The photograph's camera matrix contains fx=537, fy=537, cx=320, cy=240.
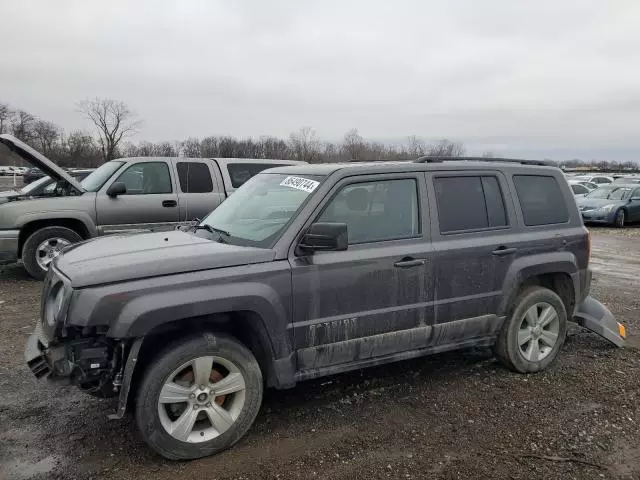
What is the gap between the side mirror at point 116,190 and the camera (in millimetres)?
8492

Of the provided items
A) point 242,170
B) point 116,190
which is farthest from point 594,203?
point 116,190

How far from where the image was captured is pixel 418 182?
430cm

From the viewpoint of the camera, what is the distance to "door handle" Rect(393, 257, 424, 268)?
13.1 feet

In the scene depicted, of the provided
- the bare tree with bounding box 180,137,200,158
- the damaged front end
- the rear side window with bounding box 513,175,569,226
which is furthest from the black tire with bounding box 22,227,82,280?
the bare tree with bounding box 180,137,200,158

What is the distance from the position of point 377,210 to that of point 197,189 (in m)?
5.67

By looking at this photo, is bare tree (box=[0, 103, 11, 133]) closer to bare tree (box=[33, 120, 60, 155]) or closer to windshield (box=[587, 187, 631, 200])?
bare tree (box=[33, 120, 60, 155])

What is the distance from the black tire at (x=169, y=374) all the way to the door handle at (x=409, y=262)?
1276mm

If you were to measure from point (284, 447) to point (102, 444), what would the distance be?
1.21m

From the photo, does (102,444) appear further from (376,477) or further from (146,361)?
(376,477)

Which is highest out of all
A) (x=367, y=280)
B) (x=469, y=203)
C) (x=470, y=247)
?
(x=469, y=203)

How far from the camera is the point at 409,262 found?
405cm

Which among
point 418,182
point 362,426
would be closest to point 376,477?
point 362,426

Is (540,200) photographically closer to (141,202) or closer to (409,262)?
(409,262)

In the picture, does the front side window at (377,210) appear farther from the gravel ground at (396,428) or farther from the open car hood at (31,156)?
the open car hood at (31,156)
